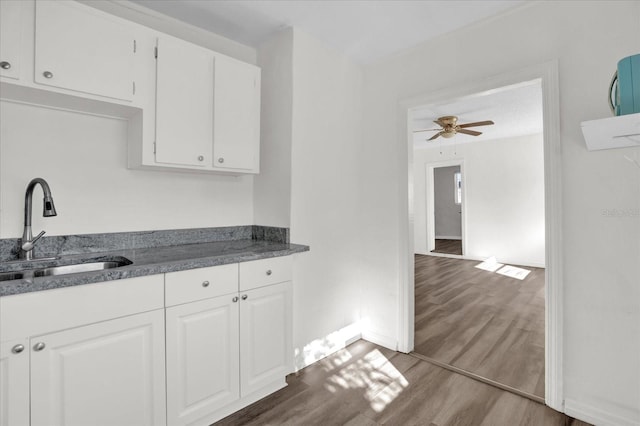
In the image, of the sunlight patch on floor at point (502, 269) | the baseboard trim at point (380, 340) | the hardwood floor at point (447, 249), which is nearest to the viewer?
the baseboard trim at point (380, 340)

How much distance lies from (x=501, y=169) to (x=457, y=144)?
106 centimetres

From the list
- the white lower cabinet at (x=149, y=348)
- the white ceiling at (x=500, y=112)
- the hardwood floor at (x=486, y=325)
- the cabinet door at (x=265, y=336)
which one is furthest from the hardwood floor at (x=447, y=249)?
the white lower cabinet at (x=149, y=348)

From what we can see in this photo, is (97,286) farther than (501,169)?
No

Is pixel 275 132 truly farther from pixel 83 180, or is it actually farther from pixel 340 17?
pixel 83 180

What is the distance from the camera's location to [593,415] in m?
1.77

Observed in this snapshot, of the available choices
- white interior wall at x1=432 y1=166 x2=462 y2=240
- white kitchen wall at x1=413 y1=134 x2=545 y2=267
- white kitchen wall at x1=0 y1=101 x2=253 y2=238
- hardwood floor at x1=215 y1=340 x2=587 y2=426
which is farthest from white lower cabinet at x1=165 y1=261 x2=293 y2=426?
white interior wall at x1=432 y1=166 x2=462 y2=240

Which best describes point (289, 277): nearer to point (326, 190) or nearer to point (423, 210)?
point (326, 190)

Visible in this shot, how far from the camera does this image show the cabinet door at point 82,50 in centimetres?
150

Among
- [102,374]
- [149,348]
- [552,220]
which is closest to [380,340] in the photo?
[552,220]

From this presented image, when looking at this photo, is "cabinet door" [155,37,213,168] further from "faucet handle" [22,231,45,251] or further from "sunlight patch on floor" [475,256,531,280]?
"sunlight patch on floor" [475,256,531,280]

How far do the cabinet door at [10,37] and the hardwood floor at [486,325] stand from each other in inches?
125

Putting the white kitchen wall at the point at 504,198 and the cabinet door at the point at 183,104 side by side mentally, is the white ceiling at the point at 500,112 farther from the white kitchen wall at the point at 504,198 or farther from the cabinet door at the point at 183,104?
the cabinet door at the point at 183,104

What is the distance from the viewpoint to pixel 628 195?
1.69 meters

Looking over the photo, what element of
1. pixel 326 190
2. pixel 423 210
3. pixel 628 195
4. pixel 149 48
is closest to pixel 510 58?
pixel 628 195
